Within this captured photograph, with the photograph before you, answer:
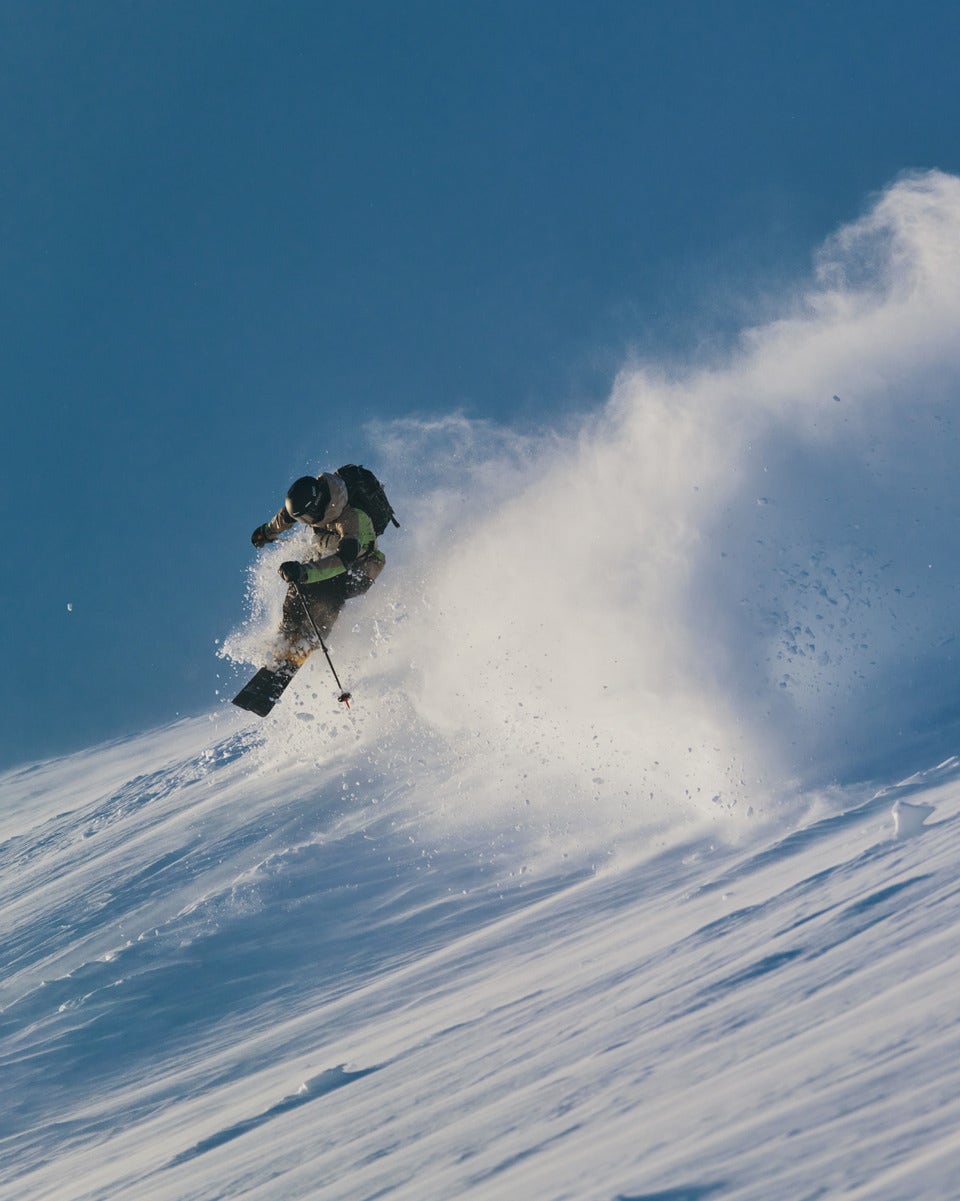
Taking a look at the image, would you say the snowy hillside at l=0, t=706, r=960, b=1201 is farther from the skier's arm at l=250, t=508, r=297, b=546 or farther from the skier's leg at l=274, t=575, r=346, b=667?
the skier's arm at l=250, t=508, r=297, b=546

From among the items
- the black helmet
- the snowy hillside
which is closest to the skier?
the black helmet

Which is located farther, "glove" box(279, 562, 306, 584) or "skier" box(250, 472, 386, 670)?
"skier" box(250, 472, 386, 670)

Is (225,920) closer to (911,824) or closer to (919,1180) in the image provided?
(911,824)

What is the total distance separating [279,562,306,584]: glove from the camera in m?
8.97

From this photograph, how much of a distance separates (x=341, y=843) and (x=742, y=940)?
27.3 feet

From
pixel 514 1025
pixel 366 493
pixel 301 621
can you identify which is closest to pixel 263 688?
pixel 301 621

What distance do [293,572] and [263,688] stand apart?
253 centimetres

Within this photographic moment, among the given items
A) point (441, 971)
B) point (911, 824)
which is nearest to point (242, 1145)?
point (441, 971)

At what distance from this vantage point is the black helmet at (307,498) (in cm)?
930

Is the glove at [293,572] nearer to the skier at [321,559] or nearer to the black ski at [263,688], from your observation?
the skier at [321,559]

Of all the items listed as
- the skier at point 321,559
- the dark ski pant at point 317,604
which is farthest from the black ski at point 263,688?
the dark ski pant at point 317,604

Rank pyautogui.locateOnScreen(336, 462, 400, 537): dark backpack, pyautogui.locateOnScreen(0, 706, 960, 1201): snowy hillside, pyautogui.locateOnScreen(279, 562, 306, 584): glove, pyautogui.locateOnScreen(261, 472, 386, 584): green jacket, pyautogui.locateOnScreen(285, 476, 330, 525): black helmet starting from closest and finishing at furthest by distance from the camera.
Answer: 1. pyautogui.locateOnScreen(0, 706, 960, 1201): snowy hillside
2. pyautogui.locateOnScreen(279, 562, 306, 584): glove
3. pyautogui.locateOnScreen(285, 476, 330, 525): black helmet
4. pyautogui.locateOnScreen(261, 472, 386, 584): green jacket
5. pyautogui.locateOnScreen(336, 462, 400, 537): dark backpack

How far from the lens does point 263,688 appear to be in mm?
10898

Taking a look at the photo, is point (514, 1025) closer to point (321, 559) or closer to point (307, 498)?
point (321, 559)
